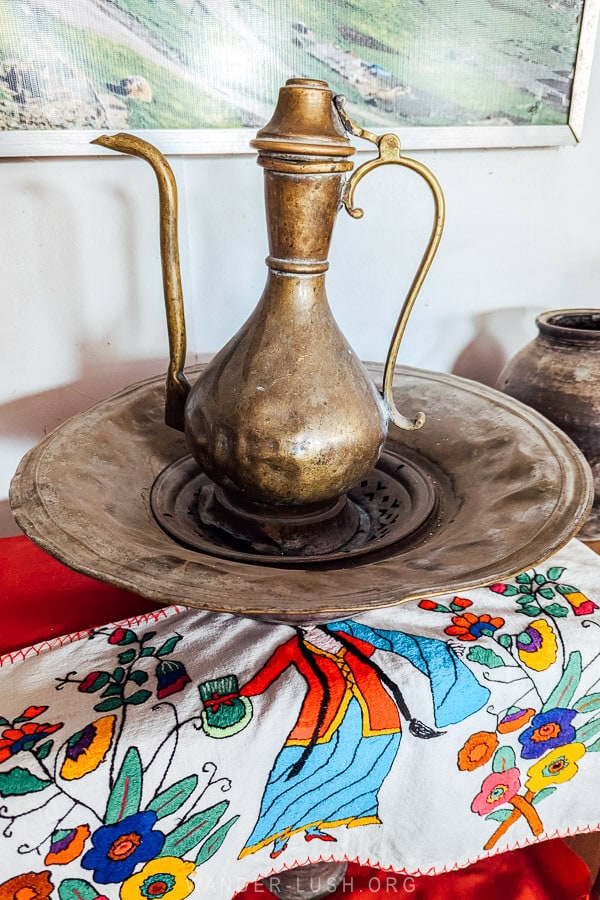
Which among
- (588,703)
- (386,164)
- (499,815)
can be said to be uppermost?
(386,164)

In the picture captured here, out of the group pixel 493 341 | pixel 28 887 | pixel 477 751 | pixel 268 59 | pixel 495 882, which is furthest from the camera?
pixel 493 341

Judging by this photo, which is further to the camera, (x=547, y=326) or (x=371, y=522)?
(x=547, y=326)

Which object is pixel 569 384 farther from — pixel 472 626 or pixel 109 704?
pixel 109 704

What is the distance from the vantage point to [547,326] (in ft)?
2.93

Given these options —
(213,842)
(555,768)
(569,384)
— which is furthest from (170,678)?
(569,384)

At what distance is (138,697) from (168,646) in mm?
68

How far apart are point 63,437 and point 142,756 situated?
30 centimetres

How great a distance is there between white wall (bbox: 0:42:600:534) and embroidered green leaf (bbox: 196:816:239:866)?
1.92ft

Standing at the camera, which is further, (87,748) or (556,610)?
(556,610)

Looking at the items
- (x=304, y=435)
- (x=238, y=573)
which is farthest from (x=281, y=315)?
(x=238, y=573)

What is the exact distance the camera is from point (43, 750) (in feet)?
1.63

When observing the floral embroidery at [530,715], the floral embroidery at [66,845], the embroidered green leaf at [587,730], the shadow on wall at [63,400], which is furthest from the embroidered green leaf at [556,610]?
the shadow on wall at [63,400]

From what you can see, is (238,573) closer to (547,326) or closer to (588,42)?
(547,326)

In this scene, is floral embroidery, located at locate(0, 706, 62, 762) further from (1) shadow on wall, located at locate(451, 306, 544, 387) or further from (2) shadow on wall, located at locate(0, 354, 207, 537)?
(1) shadow on wall, located at locate(451, 306, 544, 387)
